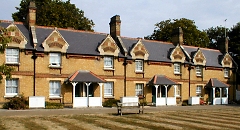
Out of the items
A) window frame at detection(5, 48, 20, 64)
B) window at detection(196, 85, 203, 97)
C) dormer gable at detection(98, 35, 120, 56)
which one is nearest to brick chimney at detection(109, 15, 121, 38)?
dormer gable at detection(98, 35, 120, 56)

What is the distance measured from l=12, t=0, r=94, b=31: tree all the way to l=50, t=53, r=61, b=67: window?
57.0ft

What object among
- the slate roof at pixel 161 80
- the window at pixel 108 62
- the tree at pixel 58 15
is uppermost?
the tree at pixel 58 15

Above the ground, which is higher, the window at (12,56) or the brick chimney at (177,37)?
the brick chimney at (177,37)

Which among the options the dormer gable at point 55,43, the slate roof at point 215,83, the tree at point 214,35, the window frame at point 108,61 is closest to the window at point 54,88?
the dormer gable at point 55,43

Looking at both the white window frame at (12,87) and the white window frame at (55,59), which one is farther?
the white window frame at (55,59)

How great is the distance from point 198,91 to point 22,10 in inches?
1404

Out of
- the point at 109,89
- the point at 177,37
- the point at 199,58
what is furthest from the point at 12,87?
the point at 199,58

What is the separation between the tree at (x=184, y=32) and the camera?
6028 cm

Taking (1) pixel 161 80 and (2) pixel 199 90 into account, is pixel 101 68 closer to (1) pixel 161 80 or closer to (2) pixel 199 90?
(1) pixel 161 80

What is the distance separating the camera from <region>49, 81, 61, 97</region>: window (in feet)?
100

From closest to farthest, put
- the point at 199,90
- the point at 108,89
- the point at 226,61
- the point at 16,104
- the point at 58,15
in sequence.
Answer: the point at 16,104 < the point at 108,89 < the point at 199,90 < the point at 226,61 < the point at 58,15

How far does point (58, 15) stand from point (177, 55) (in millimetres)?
21967

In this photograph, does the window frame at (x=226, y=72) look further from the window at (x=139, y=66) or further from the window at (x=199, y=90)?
the window at (x=139, y=66)

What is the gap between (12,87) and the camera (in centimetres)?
2878
